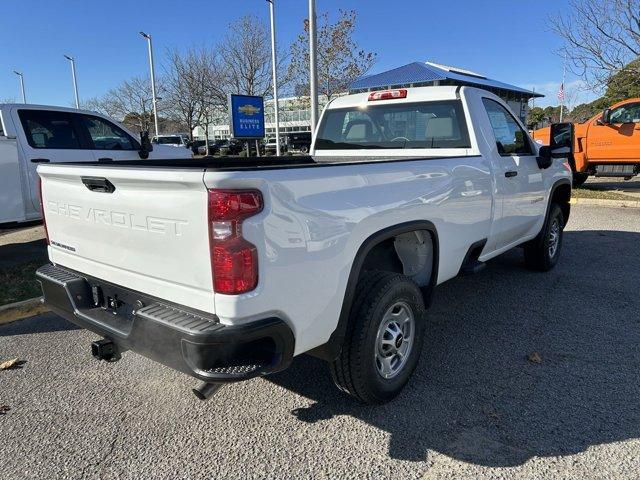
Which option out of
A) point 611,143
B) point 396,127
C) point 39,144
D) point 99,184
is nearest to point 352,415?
point 99,184

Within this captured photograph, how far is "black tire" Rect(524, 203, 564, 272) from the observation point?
548 cm

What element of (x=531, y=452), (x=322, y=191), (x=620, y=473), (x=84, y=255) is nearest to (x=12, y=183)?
(x=84, y=255)

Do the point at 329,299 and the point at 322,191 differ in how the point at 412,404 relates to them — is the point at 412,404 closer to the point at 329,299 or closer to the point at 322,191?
the point at 329,299

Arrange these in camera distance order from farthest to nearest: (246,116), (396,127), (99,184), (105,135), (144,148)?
(246,116) → (144,148) → (105,135) → (396,127) → (99,184)

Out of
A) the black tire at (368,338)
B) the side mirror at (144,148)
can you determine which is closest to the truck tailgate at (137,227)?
the black tire at (368,338)

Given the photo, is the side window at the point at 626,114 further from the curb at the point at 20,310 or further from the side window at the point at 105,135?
the curb at the point at 20,310

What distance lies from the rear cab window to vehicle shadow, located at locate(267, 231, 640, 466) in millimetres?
1594

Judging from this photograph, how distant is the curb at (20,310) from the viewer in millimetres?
4414

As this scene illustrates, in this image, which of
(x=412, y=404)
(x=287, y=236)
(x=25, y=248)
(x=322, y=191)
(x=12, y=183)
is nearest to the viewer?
(x=287, y=236)

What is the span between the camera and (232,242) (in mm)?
2057

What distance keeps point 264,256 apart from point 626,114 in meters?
13.1

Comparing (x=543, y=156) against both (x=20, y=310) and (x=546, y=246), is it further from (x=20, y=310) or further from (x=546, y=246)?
(x=20, y=310)

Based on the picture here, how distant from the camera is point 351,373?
2.71 metres

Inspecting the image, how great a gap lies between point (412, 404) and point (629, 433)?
3.89ft
